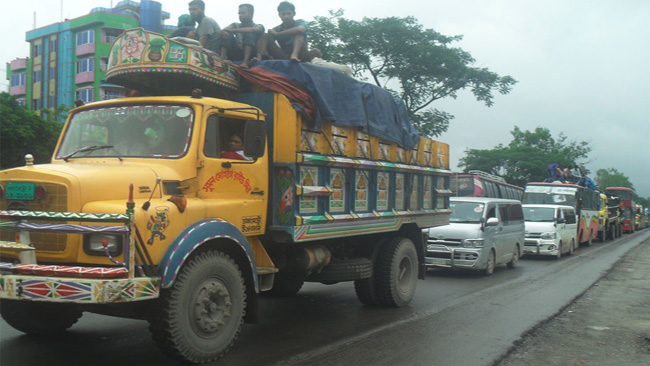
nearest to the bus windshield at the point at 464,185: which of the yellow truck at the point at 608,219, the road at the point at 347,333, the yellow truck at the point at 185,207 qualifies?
the yellow truck at the point at 608,219

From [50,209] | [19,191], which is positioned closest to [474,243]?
[50,209]

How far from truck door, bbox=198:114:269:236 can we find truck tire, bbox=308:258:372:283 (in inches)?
62.5

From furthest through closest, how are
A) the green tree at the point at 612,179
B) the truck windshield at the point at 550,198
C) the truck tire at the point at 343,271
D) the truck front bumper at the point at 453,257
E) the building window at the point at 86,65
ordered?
the green tree at the point at 612,179
the building window at the point at 86,65
the truck windshield at the point at 550,198
the truck front bumper at the point at 453,257
the truck tire at the point at 343,271

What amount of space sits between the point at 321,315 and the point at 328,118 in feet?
8.88

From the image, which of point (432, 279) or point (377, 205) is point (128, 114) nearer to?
point (377, 205)

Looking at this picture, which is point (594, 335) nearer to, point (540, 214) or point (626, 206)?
point (540, 214)

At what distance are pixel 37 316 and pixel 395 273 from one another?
4586 mm

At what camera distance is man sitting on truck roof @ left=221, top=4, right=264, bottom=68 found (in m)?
7.03

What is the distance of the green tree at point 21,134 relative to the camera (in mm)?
17688

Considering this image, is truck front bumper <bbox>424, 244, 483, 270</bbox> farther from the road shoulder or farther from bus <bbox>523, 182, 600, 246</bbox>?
bus <bbox>523, 182, 600, 246</bbox>

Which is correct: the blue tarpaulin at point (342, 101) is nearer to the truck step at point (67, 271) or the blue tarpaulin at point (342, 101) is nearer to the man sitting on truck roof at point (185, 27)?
the man sitting on truck roof at point (185, 27)

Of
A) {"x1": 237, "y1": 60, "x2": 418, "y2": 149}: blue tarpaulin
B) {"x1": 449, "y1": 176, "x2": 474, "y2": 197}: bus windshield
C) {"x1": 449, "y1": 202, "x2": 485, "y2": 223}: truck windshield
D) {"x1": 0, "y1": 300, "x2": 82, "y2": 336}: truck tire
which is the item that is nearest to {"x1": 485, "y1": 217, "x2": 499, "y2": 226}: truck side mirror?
{"x1": 449, "y1": 202, "x2": 485, "y2": 223}: truck windshield

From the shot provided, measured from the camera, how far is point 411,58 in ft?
89.1

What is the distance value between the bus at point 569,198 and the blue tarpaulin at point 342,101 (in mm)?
15891
